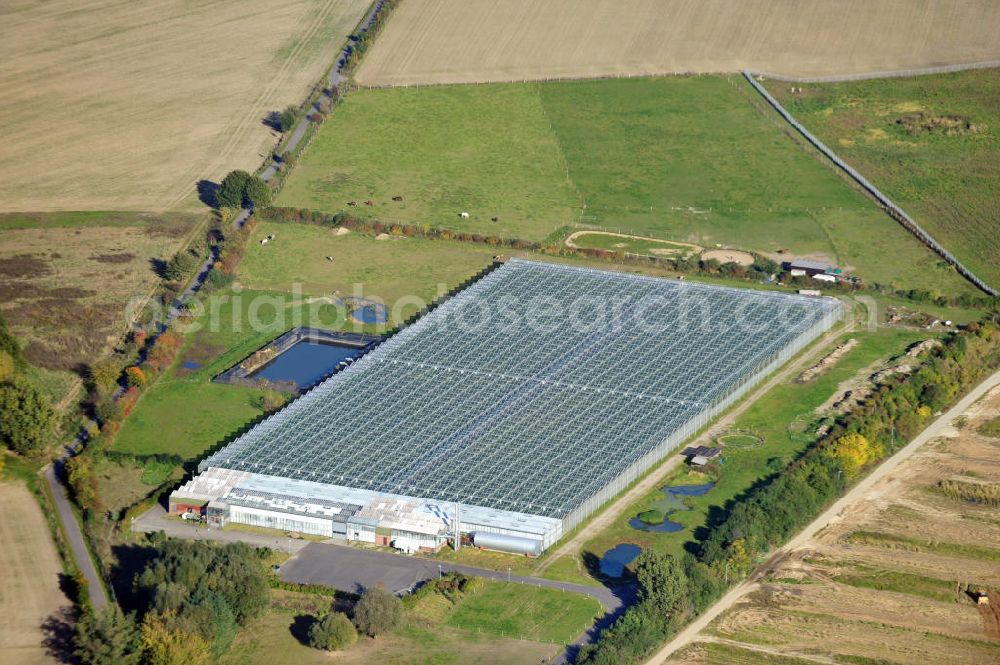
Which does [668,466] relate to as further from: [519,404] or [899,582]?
[899,582]

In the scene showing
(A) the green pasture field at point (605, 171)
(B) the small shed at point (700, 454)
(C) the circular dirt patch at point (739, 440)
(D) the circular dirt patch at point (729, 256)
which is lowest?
(B) the small shed at point (700, 454)

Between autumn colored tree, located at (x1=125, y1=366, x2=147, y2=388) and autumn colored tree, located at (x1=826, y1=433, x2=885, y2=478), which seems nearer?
autumn colored tree, located at (x1=826, y1=433, x2=885, y2=478)

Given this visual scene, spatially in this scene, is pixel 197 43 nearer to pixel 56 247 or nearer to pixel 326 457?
pixel 56 247

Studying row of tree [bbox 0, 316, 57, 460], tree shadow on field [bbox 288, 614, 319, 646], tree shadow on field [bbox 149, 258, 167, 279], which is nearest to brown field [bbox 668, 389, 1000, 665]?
tree shadow on field [bbox 288, 614, 319, 646]

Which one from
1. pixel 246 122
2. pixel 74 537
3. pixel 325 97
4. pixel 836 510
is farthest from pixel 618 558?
pixel 325 97

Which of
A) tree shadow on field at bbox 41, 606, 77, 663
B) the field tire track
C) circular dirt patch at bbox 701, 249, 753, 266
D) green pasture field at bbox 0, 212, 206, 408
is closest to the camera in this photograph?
tree shadow on field at bbox 41, 606, 77, 663

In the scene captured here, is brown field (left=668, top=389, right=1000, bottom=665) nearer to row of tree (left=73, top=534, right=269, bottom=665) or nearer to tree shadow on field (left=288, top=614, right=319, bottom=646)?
tree shadow on field (left=288, top=614, right=319, bottom=646)

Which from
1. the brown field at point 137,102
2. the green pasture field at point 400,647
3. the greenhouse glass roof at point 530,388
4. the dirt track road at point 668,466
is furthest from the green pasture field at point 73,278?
the dirt track road at point 668,466

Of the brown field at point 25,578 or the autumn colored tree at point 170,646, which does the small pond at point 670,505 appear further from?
the brown field at point 25,578
